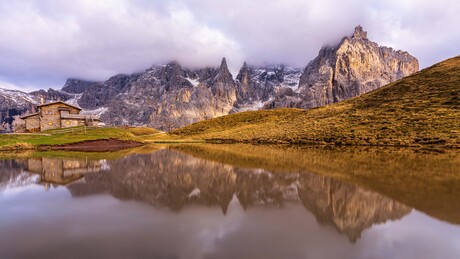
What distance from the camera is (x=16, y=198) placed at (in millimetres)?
13359

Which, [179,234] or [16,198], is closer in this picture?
[179,234]

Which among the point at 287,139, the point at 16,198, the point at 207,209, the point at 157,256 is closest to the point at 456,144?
the point at 287,139

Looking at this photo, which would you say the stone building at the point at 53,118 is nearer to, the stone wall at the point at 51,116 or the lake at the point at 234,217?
the stone wall at the point at 51,116

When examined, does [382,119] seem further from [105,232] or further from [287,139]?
[105,232]

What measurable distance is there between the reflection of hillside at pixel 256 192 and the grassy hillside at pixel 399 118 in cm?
3927

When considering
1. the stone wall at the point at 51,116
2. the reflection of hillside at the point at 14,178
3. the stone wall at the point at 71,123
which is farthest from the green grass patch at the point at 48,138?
the reflection of hillside at the point at 14,178

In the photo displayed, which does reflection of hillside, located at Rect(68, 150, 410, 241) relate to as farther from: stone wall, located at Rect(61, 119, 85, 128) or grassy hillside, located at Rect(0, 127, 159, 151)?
stone wall, located at Rect(61, 119, 85, 128)

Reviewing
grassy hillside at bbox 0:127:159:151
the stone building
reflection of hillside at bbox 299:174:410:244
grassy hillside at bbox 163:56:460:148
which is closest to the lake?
reflection of hillside at bbox 299:174:410:244

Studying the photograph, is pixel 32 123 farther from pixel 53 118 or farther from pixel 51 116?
pixel 53 118

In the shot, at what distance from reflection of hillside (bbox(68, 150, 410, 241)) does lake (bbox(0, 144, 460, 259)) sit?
6 centimetres

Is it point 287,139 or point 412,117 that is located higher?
point 412,117

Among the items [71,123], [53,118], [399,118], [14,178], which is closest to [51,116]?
[53,118]

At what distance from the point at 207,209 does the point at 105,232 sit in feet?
13.2

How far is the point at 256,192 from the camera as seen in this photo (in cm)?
1449
